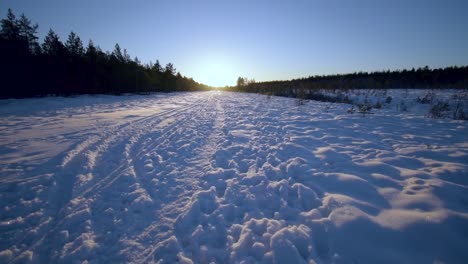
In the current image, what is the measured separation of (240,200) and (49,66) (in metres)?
34.8

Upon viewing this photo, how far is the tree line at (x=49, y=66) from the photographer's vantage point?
73.0 ft

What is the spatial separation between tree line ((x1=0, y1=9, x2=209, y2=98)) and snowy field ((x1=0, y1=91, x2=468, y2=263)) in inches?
1061

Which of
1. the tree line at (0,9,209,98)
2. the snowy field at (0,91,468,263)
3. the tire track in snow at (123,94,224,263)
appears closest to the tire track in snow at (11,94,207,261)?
the snowy field at (0,91,468,263)

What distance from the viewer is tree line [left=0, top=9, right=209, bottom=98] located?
22266mm

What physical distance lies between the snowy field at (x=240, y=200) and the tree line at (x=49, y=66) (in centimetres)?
2695

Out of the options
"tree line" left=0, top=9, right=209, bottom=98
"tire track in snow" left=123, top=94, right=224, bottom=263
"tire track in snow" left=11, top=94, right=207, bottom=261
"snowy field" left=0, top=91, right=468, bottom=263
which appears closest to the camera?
"snowy field" left=0, top=91, right=468, bottom=263

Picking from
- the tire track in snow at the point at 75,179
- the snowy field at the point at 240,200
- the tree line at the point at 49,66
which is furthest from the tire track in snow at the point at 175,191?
the tree line at the point at 49,66

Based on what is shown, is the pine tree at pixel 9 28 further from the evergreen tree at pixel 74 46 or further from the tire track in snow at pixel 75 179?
the tire track in snow at pixel 75 179

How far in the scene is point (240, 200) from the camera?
10.2ft

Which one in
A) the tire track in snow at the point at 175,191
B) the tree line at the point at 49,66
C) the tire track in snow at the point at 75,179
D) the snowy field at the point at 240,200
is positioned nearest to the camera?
the snowy field at the point at 240,200

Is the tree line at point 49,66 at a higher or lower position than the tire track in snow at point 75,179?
higher

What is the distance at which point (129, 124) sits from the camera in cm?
783

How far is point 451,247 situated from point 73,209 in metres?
4.79

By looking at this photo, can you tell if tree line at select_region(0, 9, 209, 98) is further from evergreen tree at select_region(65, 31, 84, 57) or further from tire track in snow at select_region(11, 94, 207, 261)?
tire track in snow at select_region(11, 94, 207, 261)
